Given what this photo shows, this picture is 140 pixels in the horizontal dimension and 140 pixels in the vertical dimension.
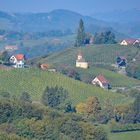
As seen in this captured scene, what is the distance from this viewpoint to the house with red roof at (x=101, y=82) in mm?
69000

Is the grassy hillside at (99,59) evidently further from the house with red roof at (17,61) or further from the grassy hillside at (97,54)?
the house with red roof at (17,61)

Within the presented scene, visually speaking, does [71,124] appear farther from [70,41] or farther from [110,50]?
[70,41]

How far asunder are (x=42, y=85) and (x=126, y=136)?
16342 mm

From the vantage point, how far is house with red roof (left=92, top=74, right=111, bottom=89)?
69000 mm

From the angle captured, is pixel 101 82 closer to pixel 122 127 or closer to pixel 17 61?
pixel 17 61

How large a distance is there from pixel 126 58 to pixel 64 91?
92.4ft

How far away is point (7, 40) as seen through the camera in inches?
6417

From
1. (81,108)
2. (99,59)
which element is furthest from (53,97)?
(99,59)

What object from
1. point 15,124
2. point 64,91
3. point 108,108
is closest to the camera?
point 15,124

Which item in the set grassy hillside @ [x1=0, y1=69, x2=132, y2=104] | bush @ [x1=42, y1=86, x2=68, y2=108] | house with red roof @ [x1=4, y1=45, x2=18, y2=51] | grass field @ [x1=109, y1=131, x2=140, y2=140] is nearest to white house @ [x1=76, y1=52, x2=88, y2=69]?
grassy hillside @ [x1=0, y1=69, x2=132, y2=104]

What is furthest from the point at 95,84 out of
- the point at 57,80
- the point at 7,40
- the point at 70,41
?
the point at 7,40

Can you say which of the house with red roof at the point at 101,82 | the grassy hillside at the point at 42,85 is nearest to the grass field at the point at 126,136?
the grassy hillside at the point at 42,85

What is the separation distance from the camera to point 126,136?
48.4 metres

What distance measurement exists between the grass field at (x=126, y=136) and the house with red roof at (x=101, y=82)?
748 inches
